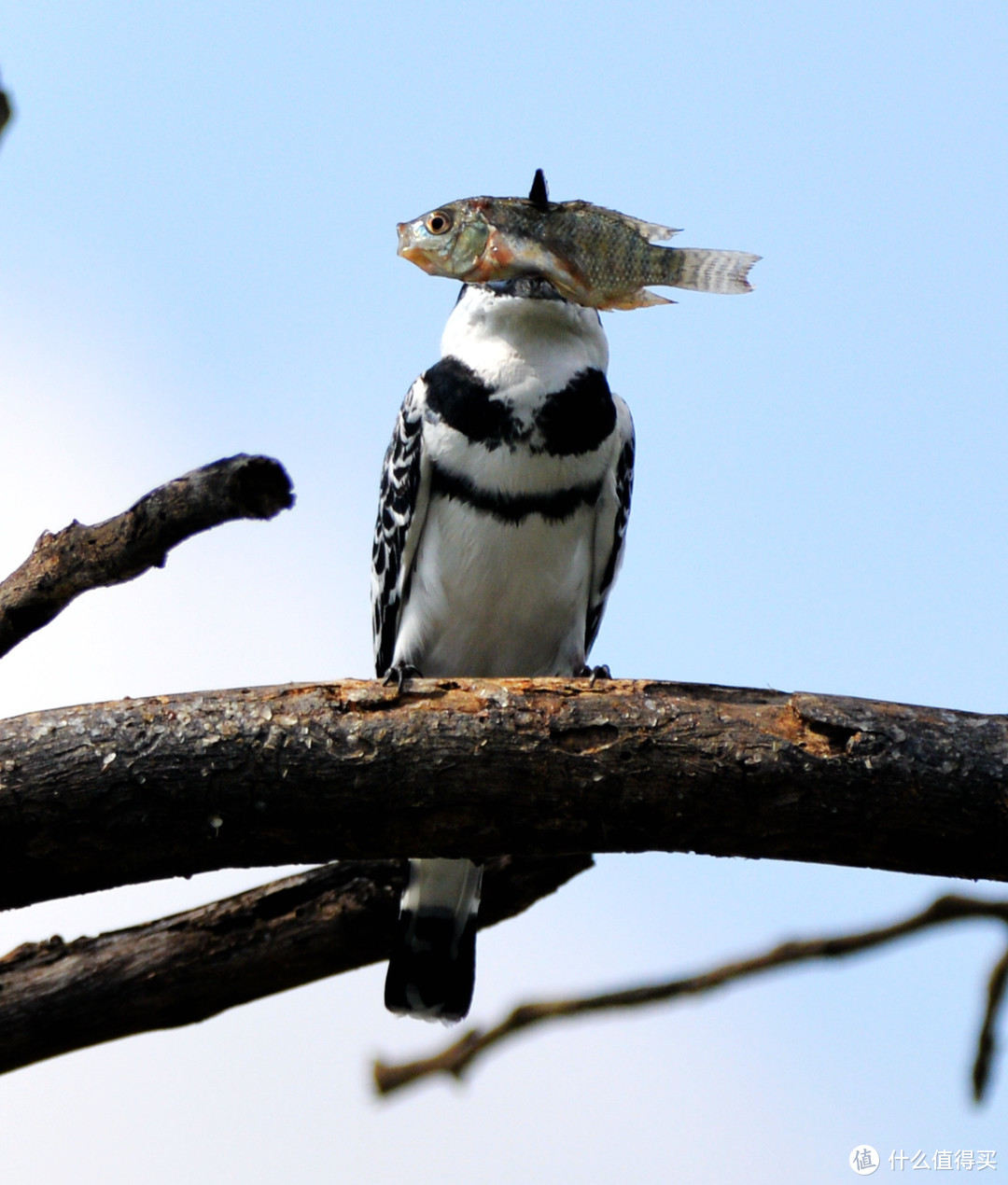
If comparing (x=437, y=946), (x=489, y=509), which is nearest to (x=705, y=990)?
(x=437, y=946)

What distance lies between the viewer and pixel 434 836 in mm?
3084

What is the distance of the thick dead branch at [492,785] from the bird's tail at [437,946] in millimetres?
1281

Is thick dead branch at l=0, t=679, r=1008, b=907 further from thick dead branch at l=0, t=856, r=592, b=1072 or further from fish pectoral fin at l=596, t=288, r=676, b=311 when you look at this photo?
fish pectoral fin at l=596, t=288, r=676, b=311

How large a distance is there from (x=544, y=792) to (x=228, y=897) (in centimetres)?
145

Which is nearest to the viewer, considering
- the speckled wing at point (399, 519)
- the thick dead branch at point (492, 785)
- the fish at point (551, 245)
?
the thick dead branch at point (492, 785)

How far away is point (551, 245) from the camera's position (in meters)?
4.16

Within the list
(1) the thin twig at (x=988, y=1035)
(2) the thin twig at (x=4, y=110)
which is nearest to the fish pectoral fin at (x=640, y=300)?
(1) the thin twig at (x=988, y=1035)

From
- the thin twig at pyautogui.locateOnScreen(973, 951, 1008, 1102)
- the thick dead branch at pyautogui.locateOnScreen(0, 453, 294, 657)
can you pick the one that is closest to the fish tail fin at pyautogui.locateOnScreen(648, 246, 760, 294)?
the thick dead branch at pyautogui.locateOnScreen(0, 453, 294, 657)

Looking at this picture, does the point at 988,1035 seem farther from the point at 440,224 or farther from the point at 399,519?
the point at 440,224

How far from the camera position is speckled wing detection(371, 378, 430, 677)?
15.0 ft

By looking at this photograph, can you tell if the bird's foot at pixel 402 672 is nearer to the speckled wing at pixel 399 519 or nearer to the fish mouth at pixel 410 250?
the speckled wing at pixel 399 519

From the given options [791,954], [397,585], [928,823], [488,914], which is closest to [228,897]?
[488,914]

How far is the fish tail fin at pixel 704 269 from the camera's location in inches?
156

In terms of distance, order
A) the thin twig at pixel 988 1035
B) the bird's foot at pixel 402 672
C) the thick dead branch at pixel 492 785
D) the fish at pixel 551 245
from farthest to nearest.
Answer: the bird's foot at pixel 402 672
the fish at pixel 551 245
the thin twig at pixel 988 1035
the thick dead branch at pixel 492 785
